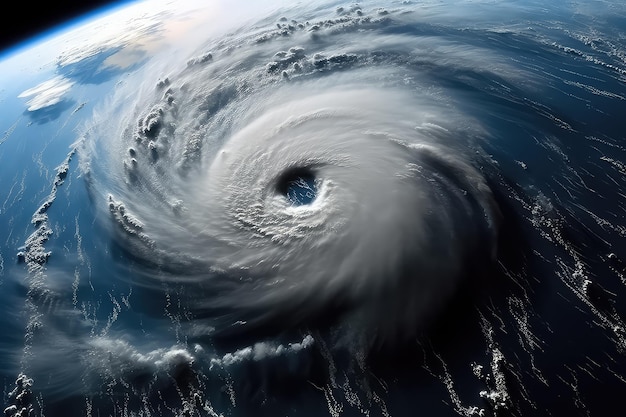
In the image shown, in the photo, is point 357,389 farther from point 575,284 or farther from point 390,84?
point 390,84

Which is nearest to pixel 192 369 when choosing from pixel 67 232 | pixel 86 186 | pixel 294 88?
pixel 67 232

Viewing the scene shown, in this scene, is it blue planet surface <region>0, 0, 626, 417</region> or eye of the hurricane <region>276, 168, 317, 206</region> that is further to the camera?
eye of the hurricane <region>276, 168, 317, 206</region>

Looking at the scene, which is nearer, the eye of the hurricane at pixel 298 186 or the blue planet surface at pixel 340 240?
the blue planet surface at pixel 340 240

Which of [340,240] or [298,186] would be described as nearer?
[340,240]
